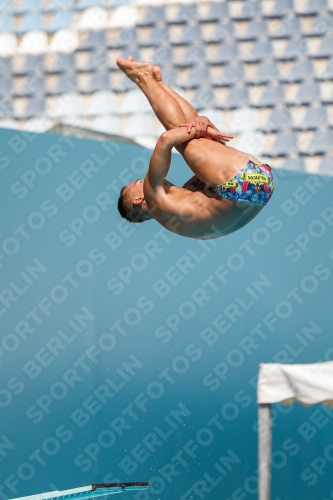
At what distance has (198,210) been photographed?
11.0ft

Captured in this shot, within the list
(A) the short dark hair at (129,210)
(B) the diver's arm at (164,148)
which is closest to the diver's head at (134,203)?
(A) the short dark hair at (129,210)

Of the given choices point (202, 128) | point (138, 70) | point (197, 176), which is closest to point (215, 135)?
point (202, 128)

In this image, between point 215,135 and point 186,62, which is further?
point 186,62

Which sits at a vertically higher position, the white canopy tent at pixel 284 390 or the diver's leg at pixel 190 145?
the diver's leg at pixel 190 145

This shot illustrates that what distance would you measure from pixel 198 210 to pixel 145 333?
6.61ft

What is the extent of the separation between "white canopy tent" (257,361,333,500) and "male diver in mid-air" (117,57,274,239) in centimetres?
93

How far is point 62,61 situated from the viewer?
6.16 metres

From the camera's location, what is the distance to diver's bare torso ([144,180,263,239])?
3.33 meters

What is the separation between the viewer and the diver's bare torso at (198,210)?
333 centimetres

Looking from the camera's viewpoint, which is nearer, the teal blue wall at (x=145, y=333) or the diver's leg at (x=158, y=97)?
the diver's leg at (x=158, y=97)

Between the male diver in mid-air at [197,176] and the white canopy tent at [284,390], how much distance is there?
0.93 metres

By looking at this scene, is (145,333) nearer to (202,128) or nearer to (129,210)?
(129,210)

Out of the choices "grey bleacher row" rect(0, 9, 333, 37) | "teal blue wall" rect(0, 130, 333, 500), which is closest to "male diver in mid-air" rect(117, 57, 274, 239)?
"teal blue wall" rect(0, 130, 333, 500)

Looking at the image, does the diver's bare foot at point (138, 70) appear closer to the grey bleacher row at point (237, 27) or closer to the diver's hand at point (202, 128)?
the diver's hand at point (202, 128)
